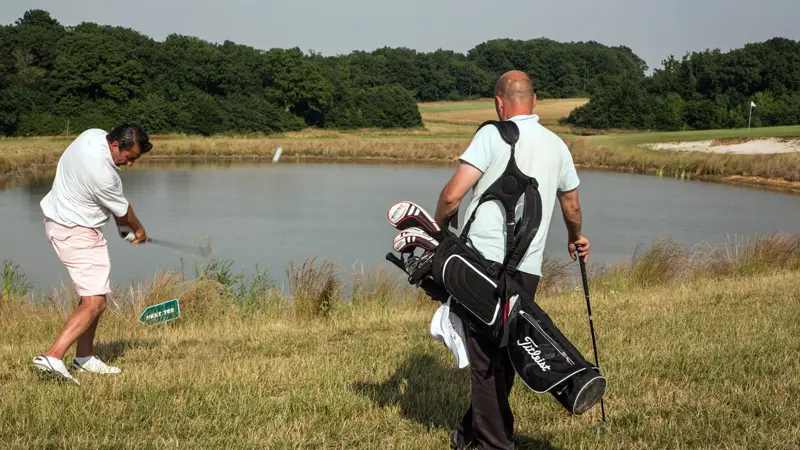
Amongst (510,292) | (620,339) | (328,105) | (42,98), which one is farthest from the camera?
(328,105)

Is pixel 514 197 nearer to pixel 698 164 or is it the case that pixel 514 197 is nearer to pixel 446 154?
pixel 698 164

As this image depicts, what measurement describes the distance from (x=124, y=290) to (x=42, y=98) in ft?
166

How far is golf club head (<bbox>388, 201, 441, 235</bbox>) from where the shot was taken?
4121 mm

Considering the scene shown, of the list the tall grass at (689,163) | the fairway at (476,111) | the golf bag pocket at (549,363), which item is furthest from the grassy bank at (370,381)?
the fairway at (476,111)

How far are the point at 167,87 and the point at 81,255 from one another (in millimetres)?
60587

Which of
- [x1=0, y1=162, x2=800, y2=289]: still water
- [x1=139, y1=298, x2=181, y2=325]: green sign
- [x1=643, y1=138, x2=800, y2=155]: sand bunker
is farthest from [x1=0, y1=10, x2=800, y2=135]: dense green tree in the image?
[x1=139, y1=298, x2=181, y2=325]: green sign

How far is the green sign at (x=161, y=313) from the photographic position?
25.2ft

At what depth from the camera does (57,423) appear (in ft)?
14.9

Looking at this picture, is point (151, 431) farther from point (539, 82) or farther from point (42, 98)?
point (539, 82)

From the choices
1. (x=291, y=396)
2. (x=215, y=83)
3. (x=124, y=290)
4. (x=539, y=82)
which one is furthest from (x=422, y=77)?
(x=291, y=396)

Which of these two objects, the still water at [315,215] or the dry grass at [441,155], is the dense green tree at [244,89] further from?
the still water at [315,215]

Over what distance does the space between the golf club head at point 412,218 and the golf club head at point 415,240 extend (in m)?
0.04

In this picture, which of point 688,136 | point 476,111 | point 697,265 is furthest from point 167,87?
point 697,265

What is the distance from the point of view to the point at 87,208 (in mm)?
5660
